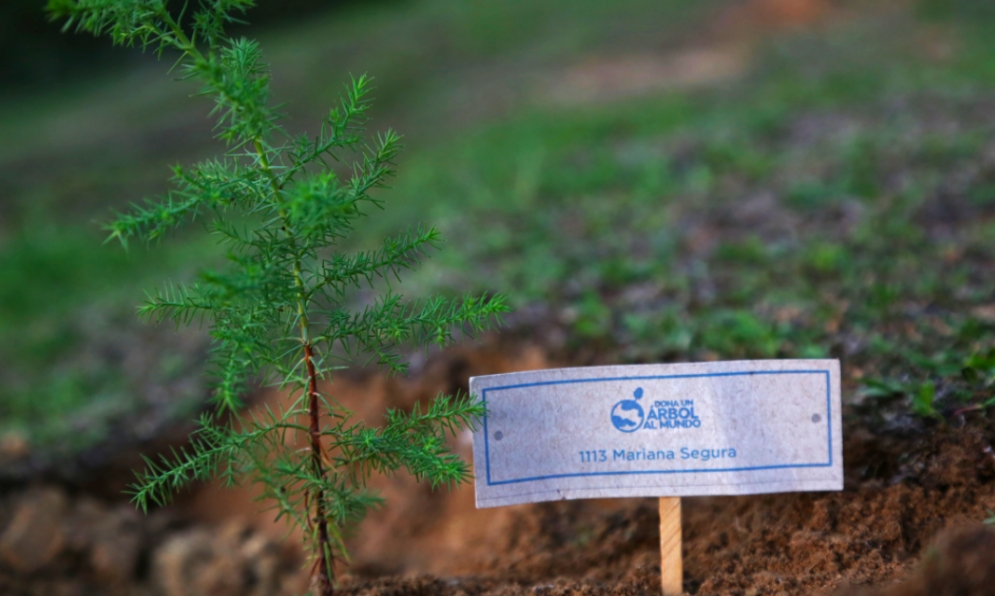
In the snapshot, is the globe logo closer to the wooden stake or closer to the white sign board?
the white sign board

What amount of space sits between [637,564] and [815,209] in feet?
9.60

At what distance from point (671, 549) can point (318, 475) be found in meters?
0.86

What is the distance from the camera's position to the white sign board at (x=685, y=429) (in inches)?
74.6

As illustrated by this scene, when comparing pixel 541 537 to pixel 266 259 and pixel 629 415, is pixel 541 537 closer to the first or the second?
pixel 629 415

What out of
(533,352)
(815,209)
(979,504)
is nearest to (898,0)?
(815,209)

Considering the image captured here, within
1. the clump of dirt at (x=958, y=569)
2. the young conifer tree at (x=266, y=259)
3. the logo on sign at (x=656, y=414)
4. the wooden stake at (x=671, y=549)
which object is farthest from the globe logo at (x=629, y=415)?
the clump of dirt at (x=958, y=569)

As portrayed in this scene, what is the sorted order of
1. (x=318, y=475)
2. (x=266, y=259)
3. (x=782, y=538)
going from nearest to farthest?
1. (x=266, y=259)
2. (x=318, y=475)
3. (x=782, y=538)

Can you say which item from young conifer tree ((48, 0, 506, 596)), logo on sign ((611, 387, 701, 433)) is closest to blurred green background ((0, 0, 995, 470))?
logo on sign ((611, 387, 701, 433))

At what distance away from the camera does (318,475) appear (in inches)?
72.7

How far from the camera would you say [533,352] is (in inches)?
132

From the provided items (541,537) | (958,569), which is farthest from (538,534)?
(958,569)

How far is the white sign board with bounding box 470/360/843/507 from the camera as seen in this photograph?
1.90 metres

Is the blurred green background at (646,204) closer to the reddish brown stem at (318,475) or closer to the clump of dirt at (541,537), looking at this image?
the clump of dirt at (541,537)

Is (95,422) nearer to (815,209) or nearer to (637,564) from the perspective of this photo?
(637,564)
